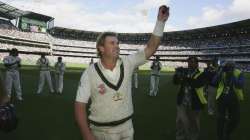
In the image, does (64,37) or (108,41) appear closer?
(108,41)

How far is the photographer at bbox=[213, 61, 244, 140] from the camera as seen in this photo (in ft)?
30.6

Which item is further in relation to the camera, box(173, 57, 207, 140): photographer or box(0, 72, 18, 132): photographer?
box(173, 57, 207, 140): photographer

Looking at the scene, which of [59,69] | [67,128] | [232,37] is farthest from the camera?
[232,37]

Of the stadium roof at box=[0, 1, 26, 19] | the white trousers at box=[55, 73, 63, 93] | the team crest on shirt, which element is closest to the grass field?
the white trousers at box=[55, 73, 63, 93]

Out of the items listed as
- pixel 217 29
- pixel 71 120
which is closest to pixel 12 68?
pixel 71 120

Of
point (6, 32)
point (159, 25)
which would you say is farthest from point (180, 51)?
point (159, 25)

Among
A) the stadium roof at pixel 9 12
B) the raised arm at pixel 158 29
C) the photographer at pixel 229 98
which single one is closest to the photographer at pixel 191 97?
the photographer at pixel 229 98

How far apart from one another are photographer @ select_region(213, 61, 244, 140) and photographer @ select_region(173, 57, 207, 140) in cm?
71

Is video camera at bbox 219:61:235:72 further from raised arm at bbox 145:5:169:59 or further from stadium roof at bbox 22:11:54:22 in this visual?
stadium roof at bbox 22:11:54:22

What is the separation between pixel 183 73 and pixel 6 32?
259 ft

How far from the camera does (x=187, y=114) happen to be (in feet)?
30.7

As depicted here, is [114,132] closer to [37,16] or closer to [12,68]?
[12,68]

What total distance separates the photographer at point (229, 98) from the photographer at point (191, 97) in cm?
71

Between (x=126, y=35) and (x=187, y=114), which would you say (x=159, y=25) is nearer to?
(x=187, y=114)
